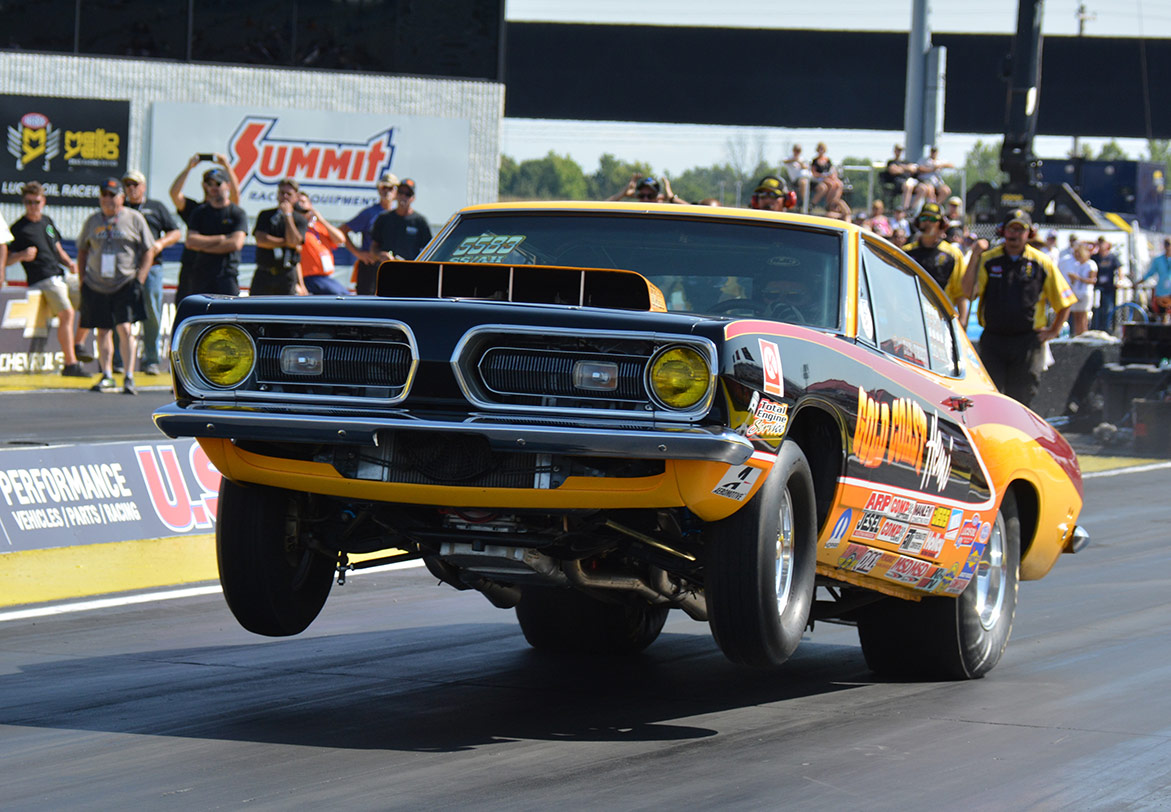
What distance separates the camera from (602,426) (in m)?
5.05

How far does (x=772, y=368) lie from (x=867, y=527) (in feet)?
3.38

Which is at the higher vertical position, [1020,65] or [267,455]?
[1020,65]

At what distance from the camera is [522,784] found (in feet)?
16.1

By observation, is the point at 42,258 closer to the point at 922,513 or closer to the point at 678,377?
the point at 922,513

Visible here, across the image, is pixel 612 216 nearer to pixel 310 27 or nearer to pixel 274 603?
pixel 274 603

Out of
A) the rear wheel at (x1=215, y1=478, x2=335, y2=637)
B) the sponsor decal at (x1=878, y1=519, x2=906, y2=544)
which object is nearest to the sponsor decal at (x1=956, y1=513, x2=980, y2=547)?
the sponsor decal at (x1=878, y1=519, x2=906, y2=544)

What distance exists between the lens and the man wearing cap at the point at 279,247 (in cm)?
1549

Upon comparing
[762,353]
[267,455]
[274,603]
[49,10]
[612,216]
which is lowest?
[274,603]


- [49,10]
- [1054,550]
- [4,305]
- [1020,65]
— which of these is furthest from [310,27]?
[1054,550]

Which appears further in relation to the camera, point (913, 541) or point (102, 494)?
point (102, 494)

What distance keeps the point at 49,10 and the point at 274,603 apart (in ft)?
94.2

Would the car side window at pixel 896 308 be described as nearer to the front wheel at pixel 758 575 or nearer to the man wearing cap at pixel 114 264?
the front wheel at pixel 758 575

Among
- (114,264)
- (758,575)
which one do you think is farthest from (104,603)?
(114,264)

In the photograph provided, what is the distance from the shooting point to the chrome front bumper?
4957 millimetres
